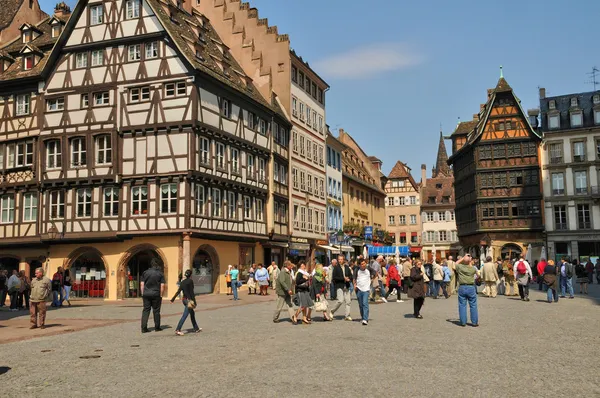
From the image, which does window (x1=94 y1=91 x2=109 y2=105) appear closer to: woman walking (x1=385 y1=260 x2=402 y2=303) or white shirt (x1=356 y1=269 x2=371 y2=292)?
woman walking (x1=385 y1=260 x2=402 y2=303)

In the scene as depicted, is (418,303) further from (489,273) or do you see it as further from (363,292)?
(489,273)

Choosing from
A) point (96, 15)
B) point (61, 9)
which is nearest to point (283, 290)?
point (96, 15)

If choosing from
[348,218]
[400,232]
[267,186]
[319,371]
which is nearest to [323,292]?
[319,371]

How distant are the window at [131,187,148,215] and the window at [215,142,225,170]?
408 cm

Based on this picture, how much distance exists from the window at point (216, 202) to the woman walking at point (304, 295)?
16259 millimetres

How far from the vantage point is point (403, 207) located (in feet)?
299

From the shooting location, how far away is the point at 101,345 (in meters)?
13.3

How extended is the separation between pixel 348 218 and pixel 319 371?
167ft

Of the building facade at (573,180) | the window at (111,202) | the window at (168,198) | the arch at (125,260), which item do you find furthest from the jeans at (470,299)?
the building facade at (573,180)

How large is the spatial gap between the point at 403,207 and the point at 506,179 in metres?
30.4

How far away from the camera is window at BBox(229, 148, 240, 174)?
115 feet

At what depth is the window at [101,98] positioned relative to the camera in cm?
3328

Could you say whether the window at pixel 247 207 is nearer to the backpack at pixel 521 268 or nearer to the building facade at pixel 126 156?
the building facade at pixel 126 156

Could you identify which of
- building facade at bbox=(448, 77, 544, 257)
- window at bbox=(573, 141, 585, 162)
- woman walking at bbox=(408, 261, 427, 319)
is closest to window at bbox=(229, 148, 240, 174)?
woman walking at bbox=(408, 261, 427, 319)
